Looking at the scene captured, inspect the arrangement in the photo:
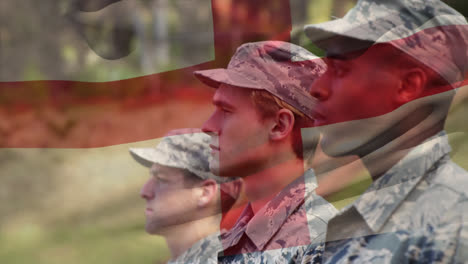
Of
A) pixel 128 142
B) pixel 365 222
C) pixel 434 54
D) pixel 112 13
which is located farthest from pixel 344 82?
Answer: pixel 112 13

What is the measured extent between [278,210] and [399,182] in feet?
1.80

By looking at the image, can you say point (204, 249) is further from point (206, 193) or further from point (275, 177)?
point (275, 177)

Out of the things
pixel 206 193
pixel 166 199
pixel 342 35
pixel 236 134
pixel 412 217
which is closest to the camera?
pixel 412 217

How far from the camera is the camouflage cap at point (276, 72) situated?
1.85 meters

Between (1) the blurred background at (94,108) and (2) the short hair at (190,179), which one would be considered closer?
(1) the blurred background at (94,108)

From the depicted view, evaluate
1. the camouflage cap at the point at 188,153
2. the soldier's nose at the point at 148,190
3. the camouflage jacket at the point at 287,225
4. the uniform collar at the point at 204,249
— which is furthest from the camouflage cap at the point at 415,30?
the uniform collar at the point at 204,249

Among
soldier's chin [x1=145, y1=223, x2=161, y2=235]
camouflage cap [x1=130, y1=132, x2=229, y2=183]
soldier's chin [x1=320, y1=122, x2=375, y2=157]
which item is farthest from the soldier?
soldier's chin [x1=320, y1=122, x2=375, y2=157]

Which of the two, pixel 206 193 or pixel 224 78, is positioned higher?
pixel 224 78

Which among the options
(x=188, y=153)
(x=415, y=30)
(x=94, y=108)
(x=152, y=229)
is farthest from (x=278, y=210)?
(x=415, y=30)

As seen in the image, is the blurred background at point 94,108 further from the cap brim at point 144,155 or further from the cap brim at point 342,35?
the cap brim at point 342,35

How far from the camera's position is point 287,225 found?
1.83m

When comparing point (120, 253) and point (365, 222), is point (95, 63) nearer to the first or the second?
point (120, 253)

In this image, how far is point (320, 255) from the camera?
1643 mm

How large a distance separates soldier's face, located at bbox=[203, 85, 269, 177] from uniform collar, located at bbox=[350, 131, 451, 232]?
0.49 m
